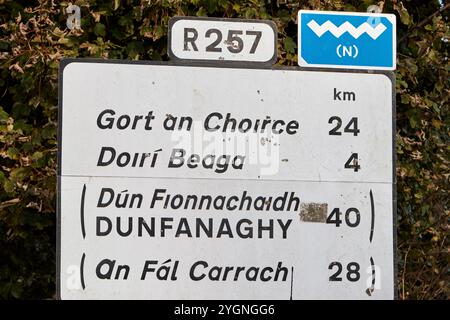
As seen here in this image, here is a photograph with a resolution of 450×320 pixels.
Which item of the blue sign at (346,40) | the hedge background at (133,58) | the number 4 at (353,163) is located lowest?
the hedge background at (133,58)

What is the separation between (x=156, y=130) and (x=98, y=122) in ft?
0.65

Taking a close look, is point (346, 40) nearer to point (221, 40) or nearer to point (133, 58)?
point (221, 40)

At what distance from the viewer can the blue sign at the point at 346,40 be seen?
3.29m

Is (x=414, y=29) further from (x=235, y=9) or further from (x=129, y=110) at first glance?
(x=129, y=110)

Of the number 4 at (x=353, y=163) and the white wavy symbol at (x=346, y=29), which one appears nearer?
the number 4 at (x=353, y=163)

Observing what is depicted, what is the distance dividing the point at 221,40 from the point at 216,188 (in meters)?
0.54

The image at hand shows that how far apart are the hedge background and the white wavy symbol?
1.90m

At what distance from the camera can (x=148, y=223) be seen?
3068 millimetres

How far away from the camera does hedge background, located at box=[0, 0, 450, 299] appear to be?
5.05m

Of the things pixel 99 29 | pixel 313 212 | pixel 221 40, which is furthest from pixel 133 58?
pixel 313 212

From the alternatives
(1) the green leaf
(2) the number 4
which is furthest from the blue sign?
(1) the green leaf

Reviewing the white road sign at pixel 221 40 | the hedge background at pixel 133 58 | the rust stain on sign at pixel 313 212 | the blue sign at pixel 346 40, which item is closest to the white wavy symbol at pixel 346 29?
the blue sign at pixel 346 40

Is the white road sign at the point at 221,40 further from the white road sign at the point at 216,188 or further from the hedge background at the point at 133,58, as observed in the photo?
the hedge background at the point at 133,58

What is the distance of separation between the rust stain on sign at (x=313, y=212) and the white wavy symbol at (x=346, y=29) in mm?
638
